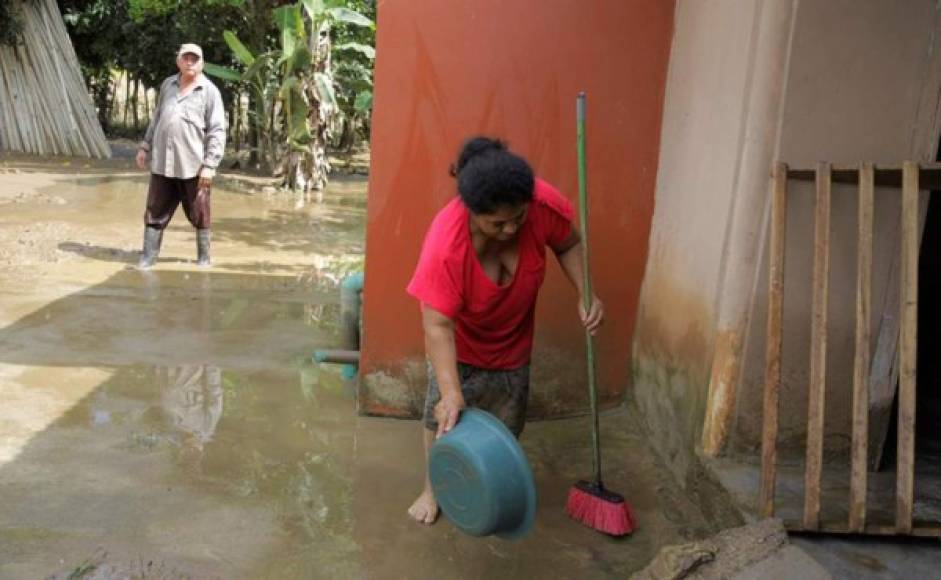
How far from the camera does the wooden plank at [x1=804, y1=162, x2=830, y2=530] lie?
285cm

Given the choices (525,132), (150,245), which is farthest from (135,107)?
(525,132)

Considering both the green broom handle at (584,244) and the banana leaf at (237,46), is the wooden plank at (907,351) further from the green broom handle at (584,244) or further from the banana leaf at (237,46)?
the banana leaf at (237,46)

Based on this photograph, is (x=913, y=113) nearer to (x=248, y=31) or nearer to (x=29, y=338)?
(x=29, y=338)

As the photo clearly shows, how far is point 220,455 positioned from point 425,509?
101 cm

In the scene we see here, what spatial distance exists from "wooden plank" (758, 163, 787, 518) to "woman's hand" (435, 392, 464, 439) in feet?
3.23

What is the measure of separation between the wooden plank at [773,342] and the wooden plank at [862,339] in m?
0.23

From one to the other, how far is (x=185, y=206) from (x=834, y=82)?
549 cm

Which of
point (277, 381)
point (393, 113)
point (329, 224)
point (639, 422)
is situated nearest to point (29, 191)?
point (329, 224)

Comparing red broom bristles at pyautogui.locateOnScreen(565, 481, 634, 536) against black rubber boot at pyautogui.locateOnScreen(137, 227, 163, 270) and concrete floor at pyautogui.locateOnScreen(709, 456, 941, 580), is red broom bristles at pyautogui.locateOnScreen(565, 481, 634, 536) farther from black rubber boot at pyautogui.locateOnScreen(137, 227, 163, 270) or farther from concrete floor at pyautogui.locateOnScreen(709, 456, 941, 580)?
black rubber boot at pyautogui.locateOnScreen(137, 227, 163, 270)

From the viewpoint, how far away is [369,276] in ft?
14.4

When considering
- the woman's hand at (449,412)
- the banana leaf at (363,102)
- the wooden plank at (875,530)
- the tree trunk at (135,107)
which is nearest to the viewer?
the wooden plank at (875,530)

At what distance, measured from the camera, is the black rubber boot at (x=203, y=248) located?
734 cm

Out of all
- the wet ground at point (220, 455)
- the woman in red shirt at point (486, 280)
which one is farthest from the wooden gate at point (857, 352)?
the woman in red shirt at point (486, 280)

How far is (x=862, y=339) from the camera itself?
288cm
